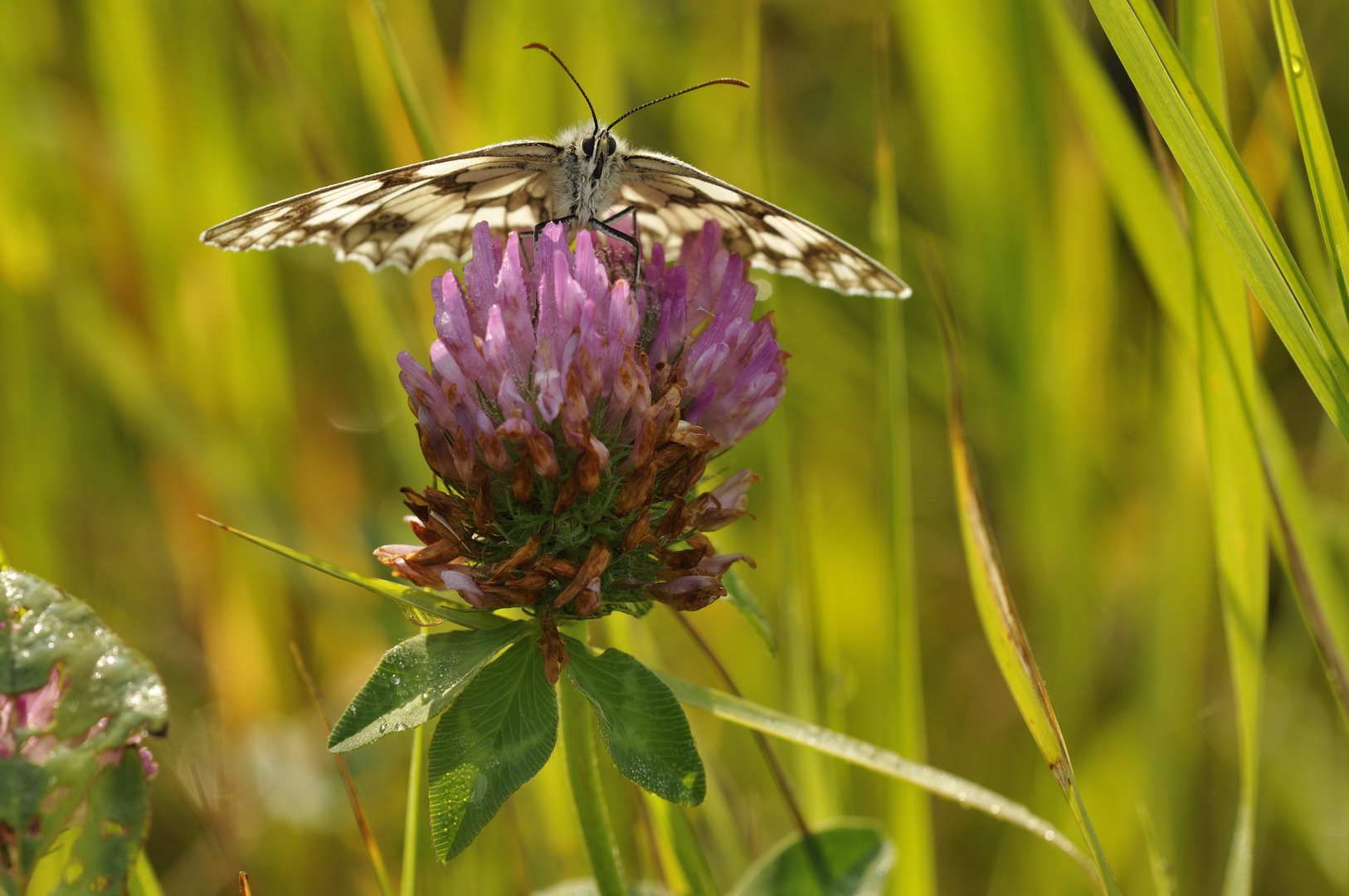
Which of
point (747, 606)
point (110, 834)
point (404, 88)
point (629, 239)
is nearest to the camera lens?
point (110, 834)

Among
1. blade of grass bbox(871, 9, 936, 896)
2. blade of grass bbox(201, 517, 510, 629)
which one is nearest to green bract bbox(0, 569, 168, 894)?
blade of grass bbox(201, 517, 510, 629)

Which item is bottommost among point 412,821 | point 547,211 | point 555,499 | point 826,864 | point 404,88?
point 826,864

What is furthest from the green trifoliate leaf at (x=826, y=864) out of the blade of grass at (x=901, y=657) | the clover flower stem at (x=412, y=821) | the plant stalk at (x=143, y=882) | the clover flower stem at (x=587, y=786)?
the plant stalk at (x=143, y=882)

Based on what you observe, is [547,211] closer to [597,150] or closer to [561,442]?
[597,150]

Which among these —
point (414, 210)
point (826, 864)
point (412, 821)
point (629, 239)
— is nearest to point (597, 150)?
point (629, 239)

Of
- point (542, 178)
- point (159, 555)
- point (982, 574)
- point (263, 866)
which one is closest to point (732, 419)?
point (982, 574)

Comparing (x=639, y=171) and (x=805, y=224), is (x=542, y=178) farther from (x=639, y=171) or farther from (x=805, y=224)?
(x=805, y=224)

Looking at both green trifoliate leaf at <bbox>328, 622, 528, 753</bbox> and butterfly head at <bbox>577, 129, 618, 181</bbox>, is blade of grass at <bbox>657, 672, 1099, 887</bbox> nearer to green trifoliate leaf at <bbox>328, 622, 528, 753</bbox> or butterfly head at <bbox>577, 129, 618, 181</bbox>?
green trifoliate leaf at <bbox>328, 622, 528, 753</bbox>
